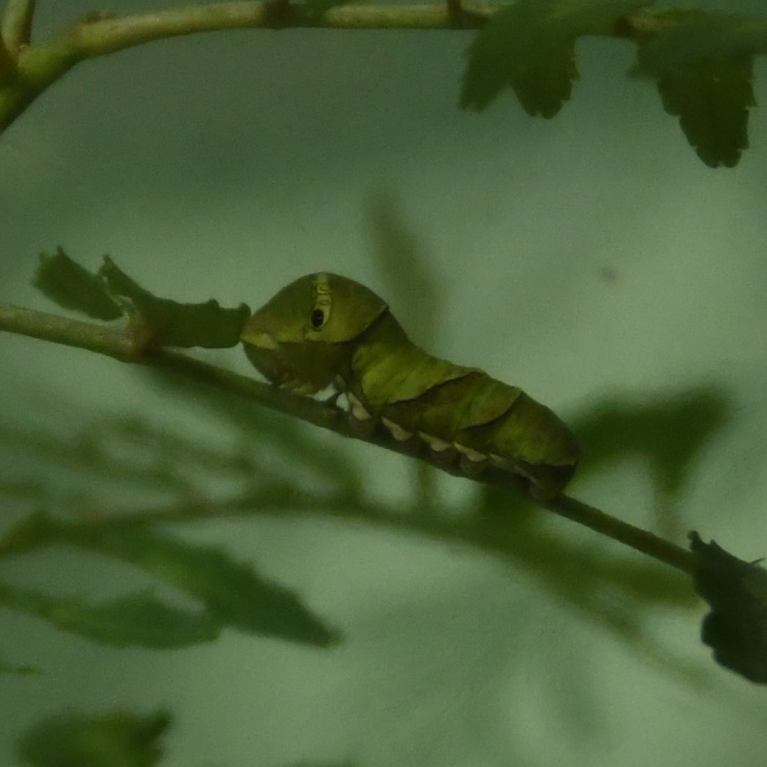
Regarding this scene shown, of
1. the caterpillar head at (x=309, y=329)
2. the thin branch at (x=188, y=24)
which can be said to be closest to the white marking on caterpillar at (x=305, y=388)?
the caterpillar head at (x=309, y=329)

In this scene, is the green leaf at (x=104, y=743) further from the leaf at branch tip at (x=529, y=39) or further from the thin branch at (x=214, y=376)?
the leaf at branch tip at (x=529, y=39)

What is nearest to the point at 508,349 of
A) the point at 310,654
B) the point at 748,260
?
the point at 748,260

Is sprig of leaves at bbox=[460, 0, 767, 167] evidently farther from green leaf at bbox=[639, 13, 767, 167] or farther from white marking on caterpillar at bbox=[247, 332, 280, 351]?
white marking on caterpillar at bbox=[247, 332, 280, 351]

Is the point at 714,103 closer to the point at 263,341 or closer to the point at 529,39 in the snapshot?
the point at 529,39

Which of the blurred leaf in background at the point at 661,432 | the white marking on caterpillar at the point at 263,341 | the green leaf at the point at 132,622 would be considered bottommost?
the green leaf at the point at 132,622

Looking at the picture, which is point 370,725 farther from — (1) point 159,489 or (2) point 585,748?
(1) point 159,489

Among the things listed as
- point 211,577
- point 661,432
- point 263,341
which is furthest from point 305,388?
point 661,432

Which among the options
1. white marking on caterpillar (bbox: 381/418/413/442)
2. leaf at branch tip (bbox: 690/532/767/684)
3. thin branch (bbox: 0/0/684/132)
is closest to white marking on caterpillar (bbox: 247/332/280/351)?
white marking on caterpillar (bbox: 381/418/413/442)
